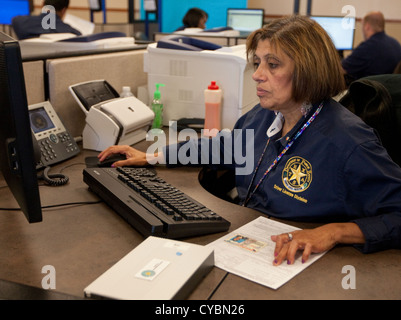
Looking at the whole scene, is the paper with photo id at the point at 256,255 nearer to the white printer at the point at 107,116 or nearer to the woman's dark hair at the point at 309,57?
the woman's dark hair at the point at 309,57

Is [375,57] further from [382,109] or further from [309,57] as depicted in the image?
[309,57]

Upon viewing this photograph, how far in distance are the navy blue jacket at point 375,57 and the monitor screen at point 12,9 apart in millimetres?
4197

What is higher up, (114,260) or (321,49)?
(321,49)

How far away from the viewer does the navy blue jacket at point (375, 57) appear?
4.23m

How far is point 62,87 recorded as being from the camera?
69.6 inches

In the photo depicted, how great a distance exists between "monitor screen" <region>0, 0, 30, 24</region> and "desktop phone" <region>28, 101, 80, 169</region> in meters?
5.06

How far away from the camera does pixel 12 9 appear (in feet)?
20.1

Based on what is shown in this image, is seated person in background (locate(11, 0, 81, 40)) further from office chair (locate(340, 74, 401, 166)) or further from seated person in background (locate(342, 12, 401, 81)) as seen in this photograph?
office chair (locate(340, 74, 401, 166))

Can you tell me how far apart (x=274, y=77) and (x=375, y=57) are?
3360mm

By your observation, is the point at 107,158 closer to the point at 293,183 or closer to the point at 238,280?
the point at 293,183

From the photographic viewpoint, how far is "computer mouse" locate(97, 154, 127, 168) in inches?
60.3

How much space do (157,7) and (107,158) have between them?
5.72m
